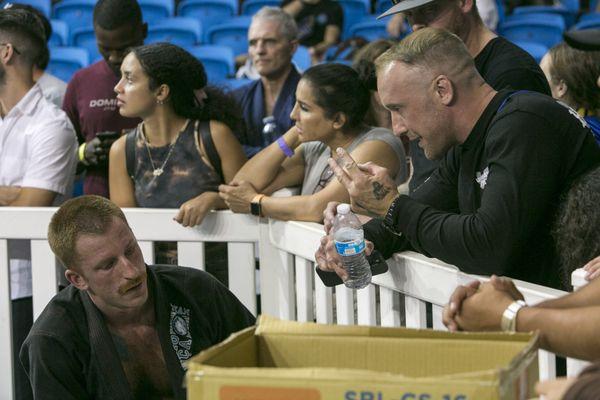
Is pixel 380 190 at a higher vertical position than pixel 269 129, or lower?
lower

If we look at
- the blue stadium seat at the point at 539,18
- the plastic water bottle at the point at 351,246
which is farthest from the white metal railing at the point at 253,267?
the blue stadium seat at the point at 539,18

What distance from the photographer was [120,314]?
3262 millimetres

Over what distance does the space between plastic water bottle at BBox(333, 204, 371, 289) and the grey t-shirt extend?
2.31ft

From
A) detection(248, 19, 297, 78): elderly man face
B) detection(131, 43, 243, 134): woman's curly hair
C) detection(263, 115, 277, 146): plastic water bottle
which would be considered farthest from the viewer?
detection(248, 19, 297, 78): elderly man face

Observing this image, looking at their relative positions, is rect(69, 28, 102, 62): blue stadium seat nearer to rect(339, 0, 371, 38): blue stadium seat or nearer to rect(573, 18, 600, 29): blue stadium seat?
rect(339, 0, 371, 38): blue stadium seat

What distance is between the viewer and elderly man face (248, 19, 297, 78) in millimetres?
5418

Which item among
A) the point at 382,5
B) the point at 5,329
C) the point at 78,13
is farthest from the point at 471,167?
the point at 78,13

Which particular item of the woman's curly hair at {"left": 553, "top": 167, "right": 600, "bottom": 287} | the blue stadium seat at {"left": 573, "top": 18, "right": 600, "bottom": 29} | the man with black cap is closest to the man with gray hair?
the man with black cap

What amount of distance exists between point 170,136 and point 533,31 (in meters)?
4.70

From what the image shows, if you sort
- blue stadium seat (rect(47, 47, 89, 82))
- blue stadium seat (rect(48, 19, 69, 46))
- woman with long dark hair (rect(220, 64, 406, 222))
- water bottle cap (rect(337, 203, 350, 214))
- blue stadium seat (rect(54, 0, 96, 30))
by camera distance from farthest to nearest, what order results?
blue stadium seat (rect(54, 0, 96, 30)), blue stadium seat (rect(48, 19, 69, 46)), blue stadium seat (rect(47, 47, 89, 82)), woman with long dark hair (rect(220, 64, 406, 222)), water bottle cap (rect(337, 203, 350, 214))

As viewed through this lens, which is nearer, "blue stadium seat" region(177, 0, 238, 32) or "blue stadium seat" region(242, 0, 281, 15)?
"blue stadium seat" region(242, 0, 281, 15)

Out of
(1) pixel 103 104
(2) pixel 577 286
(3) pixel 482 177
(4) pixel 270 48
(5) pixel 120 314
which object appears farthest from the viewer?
(4) pixel 270 48

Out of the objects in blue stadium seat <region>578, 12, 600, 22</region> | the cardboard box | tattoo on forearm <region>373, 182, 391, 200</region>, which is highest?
blue stadium seat <region>578, 12, 600, 22</region>

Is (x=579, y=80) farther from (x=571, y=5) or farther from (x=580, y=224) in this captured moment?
(x=571, y=5)
